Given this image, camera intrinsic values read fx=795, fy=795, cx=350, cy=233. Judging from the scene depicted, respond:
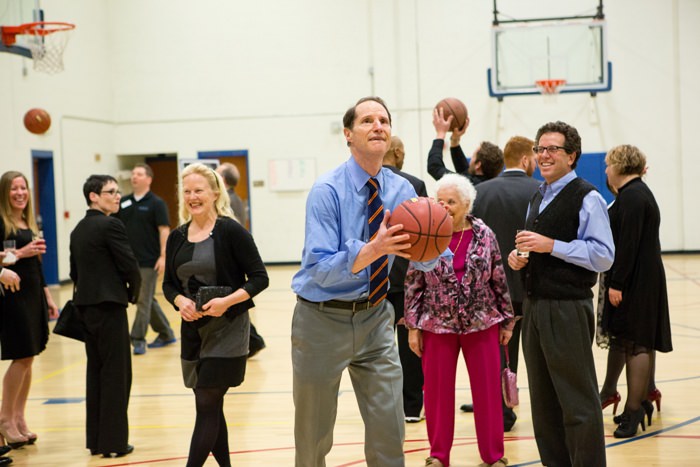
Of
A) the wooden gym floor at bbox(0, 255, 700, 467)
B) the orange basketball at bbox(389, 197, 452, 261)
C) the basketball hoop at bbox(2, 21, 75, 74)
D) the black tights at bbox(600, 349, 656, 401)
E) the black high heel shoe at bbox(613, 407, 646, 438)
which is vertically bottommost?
the wooden gym floor at bbox(0, 255, 700, 467)

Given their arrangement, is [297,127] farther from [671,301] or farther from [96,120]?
[671,301]

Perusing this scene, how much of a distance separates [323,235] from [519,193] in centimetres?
264

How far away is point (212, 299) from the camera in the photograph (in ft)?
13.9

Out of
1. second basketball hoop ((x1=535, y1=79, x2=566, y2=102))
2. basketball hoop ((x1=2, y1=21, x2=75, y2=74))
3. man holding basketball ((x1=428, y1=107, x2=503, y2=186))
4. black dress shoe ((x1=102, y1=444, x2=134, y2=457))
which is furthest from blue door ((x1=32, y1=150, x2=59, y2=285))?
man holding basketball ((x1=428, y1=107, x2=503, y2=186))

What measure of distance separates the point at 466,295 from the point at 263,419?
7.18 feet

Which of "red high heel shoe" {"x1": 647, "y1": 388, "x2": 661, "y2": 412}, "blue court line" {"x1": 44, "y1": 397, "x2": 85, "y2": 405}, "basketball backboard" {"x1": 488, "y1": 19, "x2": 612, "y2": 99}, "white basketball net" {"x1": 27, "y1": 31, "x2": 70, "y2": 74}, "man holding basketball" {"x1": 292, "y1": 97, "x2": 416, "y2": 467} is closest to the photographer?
"man holding basketball" {"x1": 292, "y1": 97, "x2": 416, "y2": 467}

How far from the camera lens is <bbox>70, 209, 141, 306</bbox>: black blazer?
5.12m

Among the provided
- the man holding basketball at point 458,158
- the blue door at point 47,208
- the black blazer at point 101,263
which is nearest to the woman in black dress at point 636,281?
the man holding basketball at point 458,158

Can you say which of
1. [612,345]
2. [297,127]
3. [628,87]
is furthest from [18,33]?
[628,87]

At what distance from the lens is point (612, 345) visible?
Result: 5.48m

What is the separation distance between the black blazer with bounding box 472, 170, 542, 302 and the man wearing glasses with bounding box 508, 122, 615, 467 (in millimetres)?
1310

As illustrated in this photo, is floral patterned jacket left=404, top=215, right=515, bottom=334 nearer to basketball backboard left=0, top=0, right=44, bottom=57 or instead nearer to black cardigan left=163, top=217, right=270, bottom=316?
black cardigan left=163, top=217, right=270, bottom=316

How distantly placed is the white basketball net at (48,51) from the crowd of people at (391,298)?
6.28 meters

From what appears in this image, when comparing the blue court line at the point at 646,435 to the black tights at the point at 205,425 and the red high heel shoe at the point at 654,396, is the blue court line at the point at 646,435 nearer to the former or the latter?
the red high heel shoe at the point at 654,396
